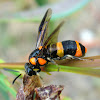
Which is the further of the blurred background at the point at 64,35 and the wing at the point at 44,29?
the blurred background at the point at 64,35

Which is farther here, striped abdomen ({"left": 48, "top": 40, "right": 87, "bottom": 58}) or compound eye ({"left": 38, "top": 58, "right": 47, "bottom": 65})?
striped abdomen ({"left": 48, "top": 40, "right": 87, "bottom": 58})

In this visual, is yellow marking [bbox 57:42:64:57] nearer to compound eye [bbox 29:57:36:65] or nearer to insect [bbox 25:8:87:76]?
insect [bbox 25:8:87:76]

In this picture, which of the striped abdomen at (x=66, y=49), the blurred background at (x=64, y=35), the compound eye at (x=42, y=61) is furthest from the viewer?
the blurred background at (x=64, y=35)

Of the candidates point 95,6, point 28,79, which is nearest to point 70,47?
point 28,79

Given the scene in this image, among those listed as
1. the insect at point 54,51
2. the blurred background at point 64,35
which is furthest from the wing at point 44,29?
the blurred background at point 64,35

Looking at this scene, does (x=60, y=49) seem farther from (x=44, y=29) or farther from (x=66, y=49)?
(x=44, y=29)

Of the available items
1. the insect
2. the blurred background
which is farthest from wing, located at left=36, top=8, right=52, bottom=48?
the blurred background

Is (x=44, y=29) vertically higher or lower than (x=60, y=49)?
higher

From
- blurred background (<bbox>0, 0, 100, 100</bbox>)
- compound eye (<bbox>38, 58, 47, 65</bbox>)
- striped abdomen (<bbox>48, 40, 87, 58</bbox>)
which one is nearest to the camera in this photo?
compound eye (<bbox>38, 58, 47, 65</bbox>)

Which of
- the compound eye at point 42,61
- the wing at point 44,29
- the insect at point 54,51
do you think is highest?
the wing at point 44,29

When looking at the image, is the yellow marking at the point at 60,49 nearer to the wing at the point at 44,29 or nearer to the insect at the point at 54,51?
the insect at the point at 54,51

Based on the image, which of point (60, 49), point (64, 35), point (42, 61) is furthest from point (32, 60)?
point (64, 35)
